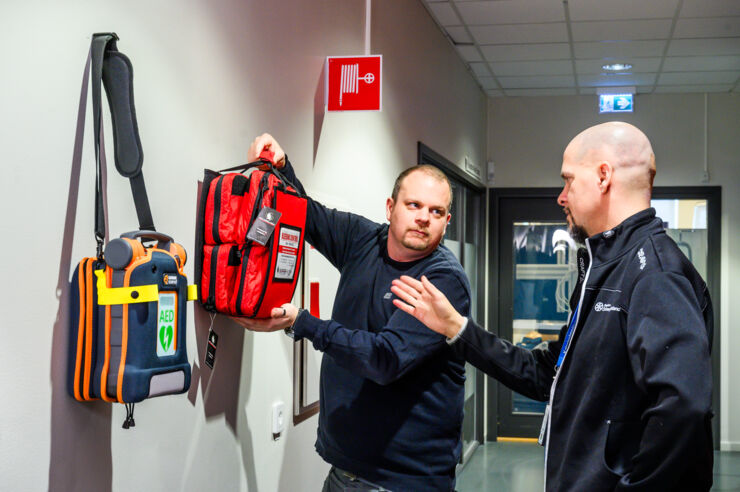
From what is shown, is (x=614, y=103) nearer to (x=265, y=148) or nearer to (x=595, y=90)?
(x=595, y=90)

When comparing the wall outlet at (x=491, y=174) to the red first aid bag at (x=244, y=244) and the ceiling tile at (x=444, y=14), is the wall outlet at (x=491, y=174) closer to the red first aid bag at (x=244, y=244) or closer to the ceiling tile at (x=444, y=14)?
the ceiling tile at (x=444, y=14)

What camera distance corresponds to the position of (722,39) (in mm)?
5305

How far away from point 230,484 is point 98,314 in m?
0.98

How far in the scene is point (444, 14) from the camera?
4.91 metres

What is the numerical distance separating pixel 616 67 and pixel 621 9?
4.76ft

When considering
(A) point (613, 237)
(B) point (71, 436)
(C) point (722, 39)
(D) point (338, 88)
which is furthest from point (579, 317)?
(C) point (722, 39)

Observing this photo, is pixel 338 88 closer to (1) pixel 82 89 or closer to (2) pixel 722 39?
(1) pixel 82 89

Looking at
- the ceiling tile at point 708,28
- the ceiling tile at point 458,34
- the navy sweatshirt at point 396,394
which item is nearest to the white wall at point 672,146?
the ceiling tile at point 708,28

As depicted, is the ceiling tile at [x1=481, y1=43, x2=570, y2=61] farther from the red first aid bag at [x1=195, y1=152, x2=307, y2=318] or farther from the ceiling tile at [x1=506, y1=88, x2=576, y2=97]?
the red first aid bag at [x1=195, y1=152, x2=307, y2=318]

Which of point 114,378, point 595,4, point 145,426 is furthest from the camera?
point 595,4

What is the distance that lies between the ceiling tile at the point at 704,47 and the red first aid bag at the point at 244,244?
168 inches

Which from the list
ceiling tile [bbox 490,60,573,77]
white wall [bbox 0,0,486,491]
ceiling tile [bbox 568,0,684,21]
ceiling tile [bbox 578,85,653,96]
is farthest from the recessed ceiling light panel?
white wall [bbox 0,0,486,491]

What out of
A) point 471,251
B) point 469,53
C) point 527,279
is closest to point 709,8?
point 469,53

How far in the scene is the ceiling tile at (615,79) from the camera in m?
6.37
